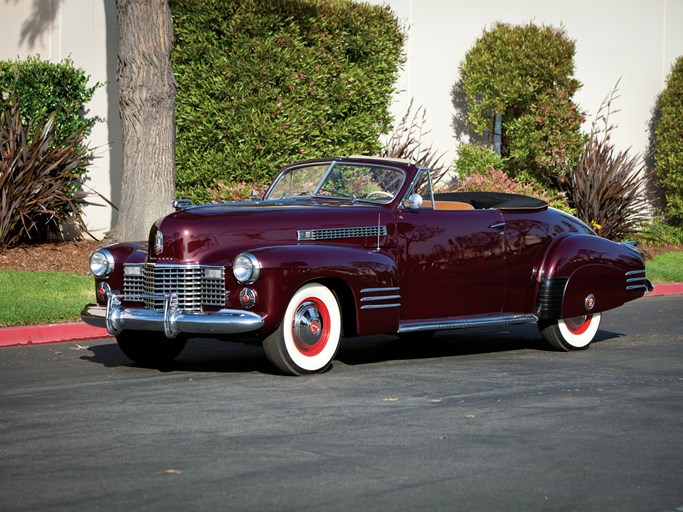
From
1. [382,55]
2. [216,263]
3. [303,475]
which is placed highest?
[382,55]

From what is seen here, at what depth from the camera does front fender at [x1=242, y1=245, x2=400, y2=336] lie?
26.2 ft

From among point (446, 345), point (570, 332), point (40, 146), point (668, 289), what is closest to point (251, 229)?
point (446, 345)

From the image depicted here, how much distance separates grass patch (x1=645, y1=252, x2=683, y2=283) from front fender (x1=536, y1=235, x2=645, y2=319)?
23.6 feet

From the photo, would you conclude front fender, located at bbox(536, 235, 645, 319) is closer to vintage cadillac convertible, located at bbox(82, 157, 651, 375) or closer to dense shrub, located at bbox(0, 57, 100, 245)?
vintage cadillac convertible, located at bbox(82, 157, 651, 375)

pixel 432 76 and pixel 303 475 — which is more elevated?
pixel 432 76

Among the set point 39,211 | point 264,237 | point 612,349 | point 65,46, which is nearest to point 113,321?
point 264,237

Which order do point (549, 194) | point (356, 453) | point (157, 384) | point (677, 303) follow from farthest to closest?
1. point (549, 194)
2. point (677, 303)
3. point (157, 384)
4. point (356, 453)

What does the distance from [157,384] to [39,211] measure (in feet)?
24.2

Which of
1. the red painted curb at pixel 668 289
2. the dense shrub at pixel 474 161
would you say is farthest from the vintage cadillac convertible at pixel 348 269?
the dense shrub at pixel 474 161

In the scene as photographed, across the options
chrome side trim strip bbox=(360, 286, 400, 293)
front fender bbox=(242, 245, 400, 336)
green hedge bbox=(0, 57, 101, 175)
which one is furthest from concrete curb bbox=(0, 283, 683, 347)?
green hedge bbox=(0, 57, 101, 175)

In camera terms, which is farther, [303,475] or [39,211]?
[39,211]

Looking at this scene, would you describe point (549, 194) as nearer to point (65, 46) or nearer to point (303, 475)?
point (65, 46)

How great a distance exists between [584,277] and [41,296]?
571 cm

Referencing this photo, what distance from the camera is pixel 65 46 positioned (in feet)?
56.4
